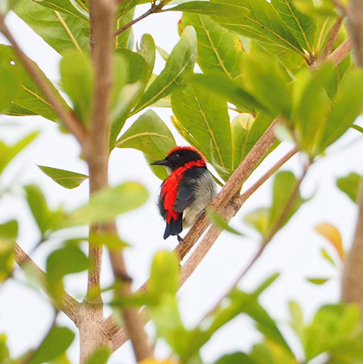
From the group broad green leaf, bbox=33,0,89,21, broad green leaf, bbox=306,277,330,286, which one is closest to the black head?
broad green leaf, bbox=33,0,89,21

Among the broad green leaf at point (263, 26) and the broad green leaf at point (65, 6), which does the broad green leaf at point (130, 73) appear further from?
the broad green leaf at point (263, 26)

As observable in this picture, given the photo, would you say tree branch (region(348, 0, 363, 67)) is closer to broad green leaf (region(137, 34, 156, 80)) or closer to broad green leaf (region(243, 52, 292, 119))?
broad green leaf (region(243, 52, 292, 119))

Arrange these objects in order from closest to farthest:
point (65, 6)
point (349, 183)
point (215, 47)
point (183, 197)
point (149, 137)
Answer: point (349, 183) → point (65, 6) → point (149, 137) → point (215, 47) → point (183, 197)

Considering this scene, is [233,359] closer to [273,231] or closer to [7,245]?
[273,231]

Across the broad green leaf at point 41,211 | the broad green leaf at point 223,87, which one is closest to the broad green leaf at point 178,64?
the broad green leaf at point 223,87

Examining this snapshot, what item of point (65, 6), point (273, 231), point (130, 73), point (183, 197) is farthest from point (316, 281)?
point (183, 197)

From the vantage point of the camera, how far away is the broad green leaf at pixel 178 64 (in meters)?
2.00

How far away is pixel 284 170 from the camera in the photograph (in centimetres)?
72

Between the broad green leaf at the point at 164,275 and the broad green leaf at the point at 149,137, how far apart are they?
1567 millimetres

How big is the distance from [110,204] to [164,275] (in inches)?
4.9

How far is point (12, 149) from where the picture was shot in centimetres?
64

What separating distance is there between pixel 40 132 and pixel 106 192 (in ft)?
0.32

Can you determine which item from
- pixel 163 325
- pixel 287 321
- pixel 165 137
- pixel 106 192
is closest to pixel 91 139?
pixel 106 192

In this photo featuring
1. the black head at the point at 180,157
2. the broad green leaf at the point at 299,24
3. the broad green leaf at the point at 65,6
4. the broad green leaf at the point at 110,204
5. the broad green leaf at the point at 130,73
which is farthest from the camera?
the black head at the point at 180,157
